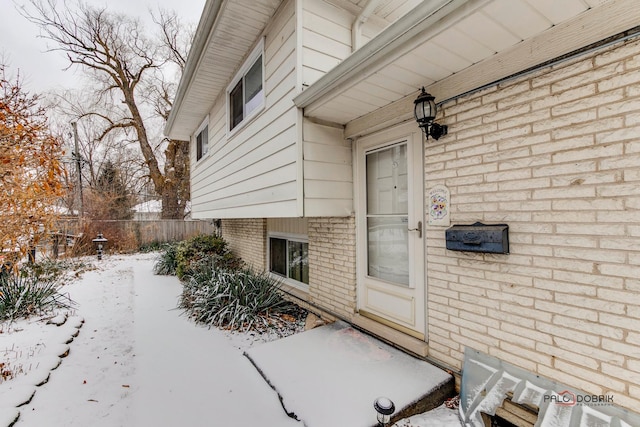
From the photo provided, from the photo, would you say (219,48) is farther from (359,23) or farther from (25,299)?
(25,299)

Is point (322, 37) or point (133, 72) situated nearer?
point (322, 37)

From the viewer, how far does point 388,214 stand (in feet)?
10.9

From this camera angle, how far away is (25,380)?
9.54 ft

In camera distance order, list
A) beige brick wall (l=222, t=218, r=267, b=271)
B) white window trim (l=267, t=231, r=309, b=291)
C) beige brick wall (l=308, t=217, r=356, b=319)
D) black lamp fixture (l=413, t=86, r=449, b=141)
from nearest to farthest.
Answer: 1. black lamp fixture (l=413, t=86, r=449, b=141)
2. beige brick wall (l=308, t=217, r=356, b=319)
3. white window trim (l=267, t=231, r=309, b=291)
4. beige brick wall (l=222, t=218, r=267, b=271)

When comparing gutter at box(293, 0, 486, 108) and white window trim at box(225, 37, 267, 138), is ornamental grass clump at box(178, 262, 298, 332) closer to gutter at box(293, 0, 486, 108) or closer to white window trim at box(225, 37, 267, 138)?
white window trim at box(225, 37, 267, 138)

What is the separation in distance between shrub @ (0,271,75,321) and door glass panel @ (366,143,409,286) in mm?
5209

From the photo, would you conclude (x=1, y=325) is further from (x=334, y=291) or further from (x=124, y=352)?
(x=334, y=291)

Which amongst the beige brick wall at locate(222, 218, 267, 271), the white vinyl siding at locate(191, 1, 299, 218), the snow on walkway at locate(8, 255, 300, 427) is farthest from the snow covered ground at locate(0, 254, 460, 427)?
the beige brick wall at locate(222, 218, 267, 271)

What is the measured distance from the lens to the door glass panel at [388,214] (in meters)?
3.17

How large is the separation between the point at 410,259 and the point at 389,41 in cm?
200

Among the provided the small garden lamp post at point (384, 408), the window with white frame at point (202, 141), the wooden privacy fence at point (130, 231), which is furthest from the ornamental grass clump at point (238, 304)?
the wooden privacy fence at point (130, 231)

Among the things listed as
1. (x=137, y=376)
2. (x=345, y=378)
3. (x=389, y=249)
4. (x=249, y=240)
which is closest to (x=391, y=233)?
(x=389, y=249)

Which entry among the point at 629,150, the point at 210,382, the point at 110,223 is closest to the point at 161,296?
the point at 210,382

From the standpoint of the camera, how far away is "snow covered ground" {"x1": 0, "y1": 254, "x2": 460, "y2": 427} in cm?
240
